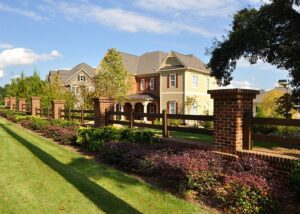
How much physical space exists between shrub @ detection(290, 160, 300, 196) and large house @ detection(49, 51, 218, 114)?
2662cm

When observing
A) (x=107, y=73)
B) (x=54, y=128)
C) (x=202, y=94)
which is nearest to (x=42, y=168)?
(x=54, y=128)

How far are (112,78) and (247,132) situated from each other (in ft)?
86.9

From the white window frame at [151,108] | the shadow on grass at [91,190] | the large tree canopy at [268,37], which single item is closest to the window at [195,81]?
the white window frame at [151,108]

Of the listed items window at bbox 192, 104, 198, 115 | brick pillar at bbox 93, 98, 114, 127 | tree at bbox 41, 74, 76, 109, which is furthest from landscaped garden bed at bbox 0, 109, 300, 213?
window at bbox 192, 104, 198, 115

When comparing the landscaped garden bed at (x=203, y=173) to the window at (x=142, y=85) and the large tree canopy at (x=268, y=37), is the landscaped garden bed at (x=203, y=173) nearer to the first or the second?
the large tree canopy at (x=268, y=37)

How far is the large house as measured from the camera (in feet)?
116

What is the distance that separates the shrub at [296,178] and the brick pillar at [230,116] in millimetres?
1686

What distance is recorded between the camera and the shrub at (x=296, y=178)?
569cm

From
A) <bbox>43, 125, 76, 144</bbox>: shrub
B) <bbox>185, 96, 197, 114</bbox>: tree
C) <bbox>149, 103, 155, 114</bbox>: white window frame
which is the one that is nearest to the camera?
A: <bbox>43, 125, 76, 144</bbox>: shrub

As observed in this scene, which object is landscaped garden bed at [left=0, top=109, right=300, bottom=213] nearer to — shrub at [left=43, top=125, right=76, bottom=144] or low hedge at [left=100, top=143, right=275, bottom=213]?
low hedge at [left=100, top=143, right=275, bottom=213]

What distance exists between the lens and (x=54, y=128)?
14.7 m

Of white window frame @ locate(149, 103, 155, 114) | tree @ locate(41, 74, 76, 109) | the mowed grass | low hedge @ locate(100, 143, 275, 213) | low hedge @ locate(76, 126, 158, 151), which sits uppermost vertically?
tree @ locate(41, 74, 76, 109)

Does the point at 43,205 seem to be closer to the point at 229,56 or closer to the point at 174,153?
the point at 174,153

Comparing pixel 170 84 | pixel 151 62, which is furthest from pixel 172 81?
pixel 151 62
